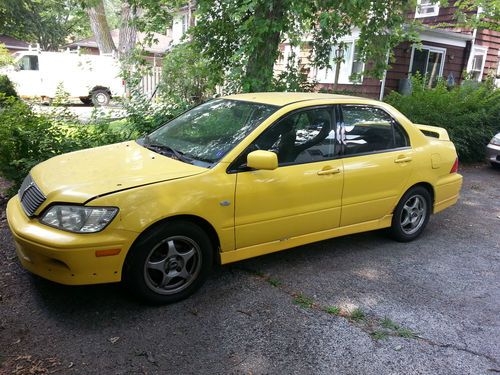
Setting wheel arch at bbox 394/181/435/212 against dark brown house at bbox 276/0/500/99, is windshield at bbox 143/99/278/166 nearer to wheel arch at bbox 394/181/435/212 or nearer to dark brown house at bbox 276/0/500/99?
wheel arch at bbox 394/181/435/212

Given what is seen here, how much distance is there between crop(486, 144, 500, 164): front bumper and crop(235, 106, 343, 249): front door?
6.88m

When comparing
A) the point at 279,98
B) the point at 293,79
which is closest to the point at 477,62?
the point at 293,79

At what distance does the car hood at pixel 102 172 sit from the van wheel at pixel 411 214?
8.25ft

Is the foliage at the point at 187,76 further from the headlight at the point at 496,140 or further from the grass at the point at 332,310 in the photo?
the headlight at the point at 496,140

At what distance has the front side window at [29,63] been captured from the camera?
64.6ft

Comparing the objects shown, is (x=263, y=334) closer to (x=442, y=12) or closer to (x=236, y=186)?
(x=236, y=186)

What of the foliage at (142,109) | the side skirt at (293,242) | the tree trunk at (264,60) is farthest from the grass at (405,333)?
the tree trunk at (264,60)

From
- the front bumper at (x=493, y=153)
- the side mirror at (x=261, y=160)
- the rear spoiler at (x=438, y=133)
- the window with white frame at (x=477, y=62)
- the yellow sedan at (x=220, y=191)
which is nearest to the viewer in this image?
the yellow sedan at (x=220, y=191)

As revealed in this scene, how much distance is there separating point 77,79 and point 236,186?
63.9 feet

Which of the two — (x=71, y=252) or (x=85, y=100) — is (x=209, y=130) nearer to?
(x=71, y=252)

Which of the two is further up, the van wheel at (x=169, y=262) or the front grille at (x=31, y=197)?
the front grille at (x=31, y=197)

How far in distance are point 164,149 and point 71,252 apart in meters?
1.34

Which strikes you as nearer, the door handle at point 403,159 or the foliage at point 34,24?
the door handle at point 403,159

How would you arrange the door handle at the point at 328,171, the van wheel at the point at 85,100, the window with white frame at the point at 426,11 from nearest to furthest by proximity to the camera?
the door handle at the point at 328,171 < the window with white frame at the point at 426,11 < the van wheel at the point at 85,100
